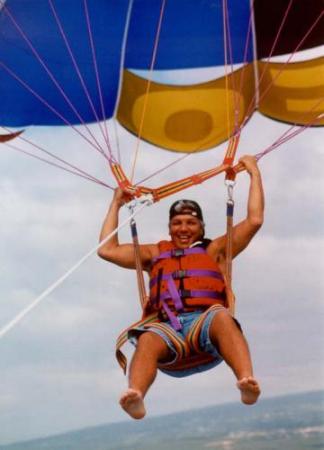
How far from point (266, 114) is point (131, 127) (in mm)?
988

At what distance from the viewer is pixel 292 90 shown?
18.0 ft

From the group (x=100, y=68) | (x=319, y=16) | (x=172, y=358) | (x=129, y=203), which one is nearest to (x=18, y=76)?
(x=100, y=68)

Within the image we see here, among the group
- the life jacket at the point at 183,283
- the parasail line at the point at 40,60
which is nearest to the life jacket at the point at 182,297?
the life jacket at the point at 183,283

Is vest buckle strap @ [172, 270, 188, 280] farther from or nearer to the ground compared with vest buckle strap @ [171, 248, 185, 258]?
nearer to the ground

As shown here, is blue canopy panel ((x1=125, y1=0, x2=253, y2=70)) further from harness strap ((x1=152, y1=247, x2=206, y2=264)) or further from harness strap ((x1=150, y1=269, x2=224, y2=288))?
harness strap ((x1=150, y1=269, x2=224, y2=288))

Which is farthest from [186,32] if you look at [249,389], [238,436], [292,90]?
[238,436]

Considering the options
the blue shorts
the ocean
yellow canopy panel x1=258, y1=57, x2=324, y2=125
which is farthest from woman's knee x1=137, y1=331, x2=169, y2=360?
the ocean

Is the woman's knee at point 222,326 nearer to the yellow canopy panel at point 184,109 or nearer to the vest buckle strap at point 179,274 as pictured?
the vest buckle strap at point 179,274

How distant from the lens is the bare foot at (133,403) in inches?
130

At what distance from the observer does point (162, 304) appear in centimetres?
390

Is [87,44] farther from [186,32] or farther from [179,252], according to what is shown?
[179,252]

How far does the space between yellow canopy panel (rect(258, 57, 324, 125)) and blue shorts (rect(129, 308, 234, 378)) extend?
2.17 m

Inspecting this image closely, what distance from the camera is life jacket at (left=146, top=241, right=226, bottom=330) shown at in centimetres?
387

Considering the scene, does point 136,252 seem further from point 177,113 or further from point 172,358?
point 177,113
